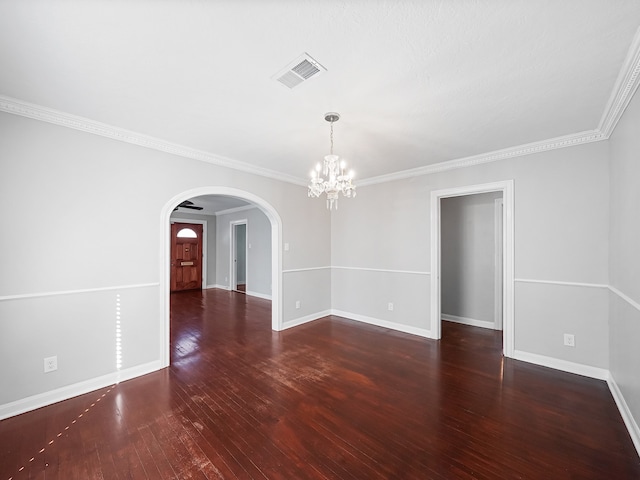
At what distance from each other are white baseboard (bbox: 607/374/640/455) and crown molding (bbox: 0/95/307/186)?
15.4ft

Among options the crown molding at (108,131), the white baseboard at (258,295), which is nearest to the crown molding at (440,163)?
the crown molding at (108,131)

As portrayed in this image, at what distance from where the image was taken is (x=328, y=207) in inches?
114

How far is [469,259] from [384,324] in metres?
1.96

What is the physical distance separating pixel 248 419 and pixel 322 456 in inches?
28.6

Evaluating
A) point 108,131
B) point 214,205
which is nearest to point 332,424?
point 108,131

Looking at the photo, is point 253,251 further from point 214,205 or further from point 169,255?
point 169,255

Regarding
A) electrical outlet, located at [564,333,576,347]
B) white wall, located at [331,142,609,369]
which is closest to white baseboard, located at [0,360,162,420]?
white wall, located at [331,142,609,369]

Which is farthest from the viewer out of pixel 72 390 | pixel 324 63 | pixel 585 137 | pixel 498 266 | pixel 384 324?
pixel 384 324

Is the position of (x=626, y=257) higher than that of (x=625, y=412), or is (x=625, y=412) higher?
(x=626, y=257)

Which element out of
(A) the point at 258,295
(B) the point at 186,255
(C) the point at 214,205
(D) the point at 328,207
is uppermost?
(C) the point at 214,205

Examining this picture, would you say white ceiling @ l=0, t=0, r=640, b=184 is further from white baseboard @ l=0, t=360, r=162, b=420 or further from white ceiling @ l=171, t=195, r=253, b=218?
white ceiling @ l=171, t=195, r=253, b=218

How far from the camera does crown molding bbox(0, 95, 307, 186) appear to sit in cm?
235

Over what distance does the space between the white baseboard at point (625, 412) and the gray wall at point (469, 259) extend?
1.91m

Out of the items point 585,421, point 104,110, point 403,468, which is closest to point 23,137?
point 104,110
